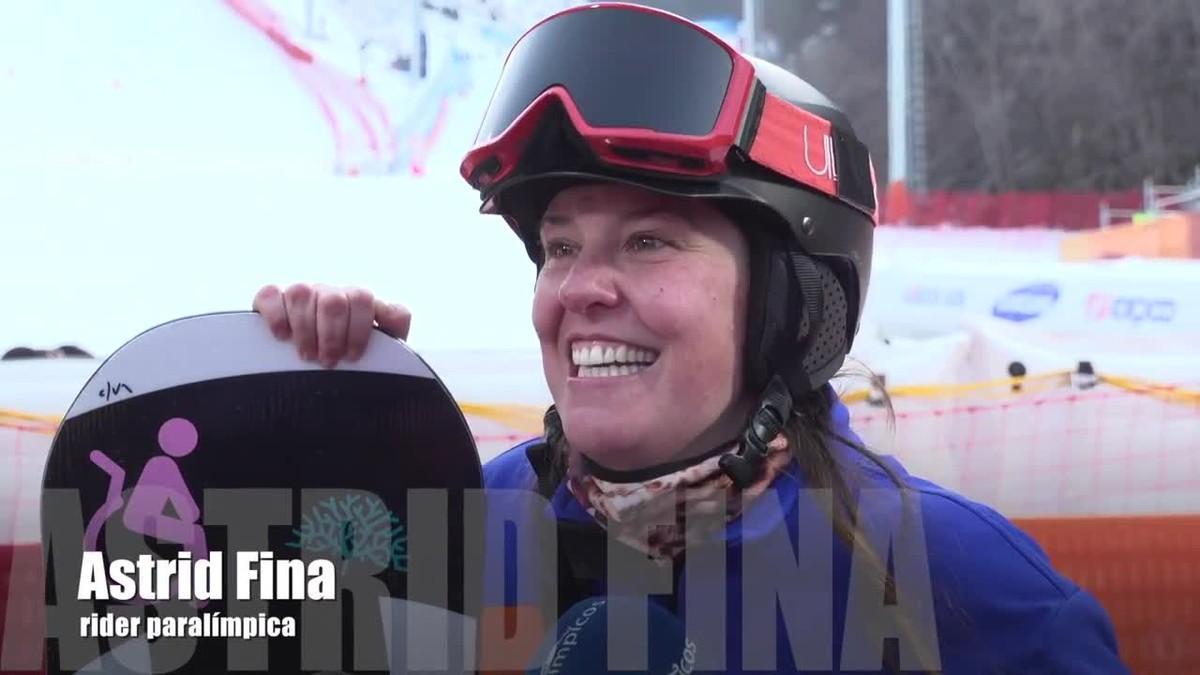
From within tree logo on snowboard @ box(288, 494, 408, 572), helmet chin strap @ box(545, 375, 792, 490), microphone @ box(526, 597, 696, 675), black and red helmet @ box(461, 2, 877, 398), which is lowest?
microphone @ box(526, 597, 696, 675)

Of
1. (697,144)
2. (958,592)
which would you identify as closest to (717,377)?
(697,144)

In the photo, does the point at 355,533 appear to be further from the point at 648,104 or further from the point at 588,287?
the point at 648,104

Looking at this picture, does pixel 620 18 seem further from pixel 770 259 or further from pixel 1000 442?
pixel 1000 442

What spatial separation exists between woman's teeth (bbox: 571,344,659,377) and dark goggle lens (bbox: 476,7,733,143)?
29 centimetres

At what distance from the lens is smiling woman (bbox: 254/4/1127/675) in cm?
148

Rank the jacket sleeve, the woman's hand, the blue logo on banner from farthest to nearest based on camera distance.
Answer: the blue logo on banner
the woman's hand
the jacket sleeve

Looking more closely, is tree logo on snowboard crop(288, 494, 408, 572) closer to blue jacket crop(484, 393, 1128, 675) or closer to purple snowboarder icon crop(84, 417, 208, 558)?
purple snowboarder icon crop(84, 417, 208, 558)

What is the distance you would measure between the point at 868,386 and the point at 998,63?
24.2 meters

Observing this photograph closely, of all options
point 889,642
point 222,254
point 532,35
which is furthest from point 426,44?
point 889,642

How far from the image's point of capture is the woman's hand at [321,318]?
149 cm

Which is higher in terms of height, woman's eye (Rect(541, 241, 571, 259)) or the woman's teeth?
woman's eye (Rect(541, 241, 571, 259))

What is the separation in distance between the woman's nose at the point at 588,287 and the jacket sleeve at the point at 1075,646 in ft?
2.23

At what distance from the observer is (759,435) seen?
1538 mm

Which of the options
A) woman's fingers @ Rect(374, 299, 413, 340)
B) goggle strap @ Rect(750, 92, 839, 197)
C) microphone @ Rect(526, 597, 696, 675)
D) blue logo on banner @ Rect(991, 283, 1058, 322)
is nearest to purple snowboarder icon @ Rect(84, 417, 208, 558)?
woman's fingers @ Rect(374, 299, 413, 340)
